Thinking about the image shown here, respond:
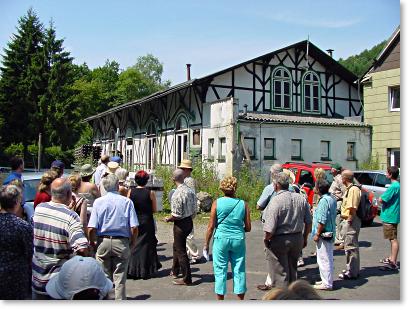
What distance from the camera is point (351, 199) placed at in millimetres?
7379

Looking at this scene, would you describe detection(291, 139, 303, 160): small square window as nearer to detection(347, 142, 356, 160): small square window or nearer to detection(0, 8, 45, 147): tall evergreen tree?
detection(347, 142, 356, 160): small square window

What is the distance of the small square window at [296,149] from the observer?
20739 millimetres

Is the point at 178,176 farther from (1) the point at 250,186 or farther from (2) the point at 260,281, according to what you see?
(1) the point at 250,186

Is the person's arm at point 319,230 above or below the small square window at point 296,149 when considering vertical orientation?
below

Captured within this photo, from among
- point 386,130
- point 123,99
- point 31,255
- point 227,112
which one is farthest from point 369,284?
point 123,99

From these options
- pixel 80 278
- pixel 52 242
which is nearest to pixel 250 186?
pixel 52 242

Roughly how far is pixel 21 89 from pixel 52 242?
116ft

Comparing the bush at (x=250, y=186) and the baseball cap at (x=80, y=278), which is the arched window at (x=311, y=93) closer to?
the bush at (x=250, y=186)

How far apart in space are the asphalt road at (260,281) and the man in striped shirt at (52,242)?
203cm

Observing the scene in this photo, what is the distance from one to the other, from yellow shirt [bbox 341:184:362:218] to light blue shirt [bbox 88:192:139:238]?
3658 millimetres

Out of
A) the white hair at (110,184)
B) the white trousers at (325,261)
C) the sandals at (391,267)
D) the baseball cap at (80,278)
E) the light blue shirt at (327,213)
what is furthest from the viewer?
the sandals at (391,267)

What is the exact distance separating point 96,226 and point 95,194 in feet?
4.10

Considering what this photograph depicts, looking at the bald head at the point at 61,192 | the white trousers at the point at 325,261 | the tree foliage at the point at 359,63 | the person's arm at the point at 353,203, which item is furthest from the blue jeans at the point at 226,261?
the tree foliage at the point at 359,63

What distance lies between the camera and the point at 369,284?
701cm
